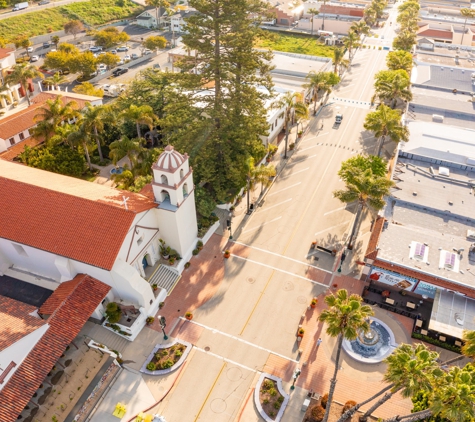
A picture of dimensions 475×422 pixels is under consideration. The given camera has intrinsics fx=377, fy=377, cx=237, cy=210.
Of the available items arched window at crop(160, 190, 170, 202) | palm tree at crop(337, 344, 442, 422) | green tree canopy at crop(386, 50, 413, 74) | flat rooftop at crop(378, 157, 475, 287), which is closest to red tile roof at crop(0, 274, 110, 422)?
arched window at crop(160, 190, 170, 202)

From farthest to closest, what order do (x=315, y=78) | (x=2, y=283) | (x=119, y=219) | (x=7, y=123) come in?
(x=315, y=78) < (x=7, y=123) < (x=2, y=283) < (x=119, y=219)

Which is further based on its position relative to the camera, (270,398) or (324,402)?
(270,398)

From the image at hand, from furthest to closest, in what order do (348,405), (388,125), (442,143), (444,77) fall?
1. (444,77)
2. (442,143)
3. (388,125)
4. (348,405)

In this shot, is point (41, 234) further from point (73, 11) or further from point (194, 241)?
point (73, 11)

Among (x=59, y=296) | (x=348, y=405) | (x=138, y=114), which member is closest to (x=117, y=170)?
(x=138, y=114)

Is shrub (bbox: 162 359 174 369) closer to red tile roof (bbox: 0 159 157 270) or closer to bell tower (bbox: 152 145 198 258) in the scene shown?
red tile roof (bbox: 0 159 157 270)

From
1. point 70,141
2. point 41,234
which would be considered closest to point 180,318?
point 41,234

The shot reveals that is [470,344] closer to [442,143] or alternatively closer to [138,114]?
[442,143]
